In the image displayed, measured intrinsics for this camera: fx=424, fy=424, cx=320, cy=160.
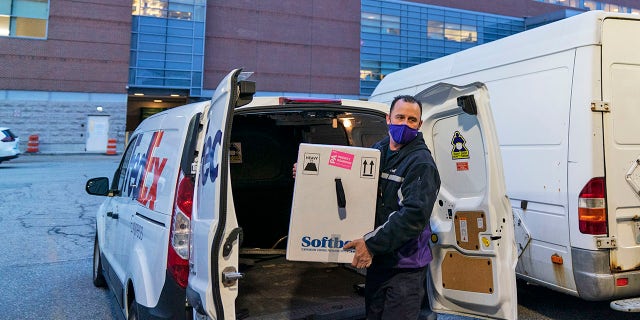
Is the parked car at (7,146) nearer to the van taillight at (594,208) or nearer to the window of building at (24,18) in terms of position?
the window of building at (24,18)

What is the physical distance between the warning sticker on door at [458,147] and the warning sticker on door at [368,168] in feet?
2.38

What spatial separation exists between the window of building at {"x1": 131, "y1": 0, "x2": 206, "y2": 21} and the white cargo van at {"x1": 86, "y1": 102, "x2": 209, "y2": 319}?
31607 mm

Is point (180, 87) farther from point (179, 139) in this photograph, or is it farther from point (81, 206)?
point (179, 139)

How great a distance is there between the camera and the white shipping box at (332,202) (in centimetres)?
229

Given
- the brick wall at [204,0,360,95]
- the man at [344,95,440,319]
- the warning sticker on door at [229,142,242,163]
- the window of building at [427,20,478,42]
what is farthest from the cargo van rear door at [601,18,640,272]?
the window of building at [427,20,478,42]

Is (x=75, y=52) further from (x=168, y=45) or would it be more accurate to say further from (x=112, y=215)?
(x=112, y=215)

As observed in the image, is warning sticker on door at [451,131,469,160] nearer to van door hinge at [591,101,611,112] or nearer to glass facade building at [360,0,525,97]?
van door hinge at [591,101,611,112]

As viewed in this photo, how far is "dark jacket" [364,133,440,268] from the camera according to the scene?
7.07 feet

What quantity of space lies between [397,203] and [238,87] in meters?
1.05

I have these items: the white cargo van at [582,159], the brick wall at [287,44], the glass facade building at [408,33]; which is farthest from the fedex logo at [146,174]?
the glass facade building at [408,33]

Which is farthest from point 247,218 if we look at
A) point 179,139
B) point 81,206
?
point 81,206

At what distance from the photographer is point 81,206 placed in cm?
996

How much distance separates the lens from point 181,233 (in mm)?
2410

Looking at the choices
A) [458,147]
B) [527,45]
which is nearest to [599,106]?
[527,45]
